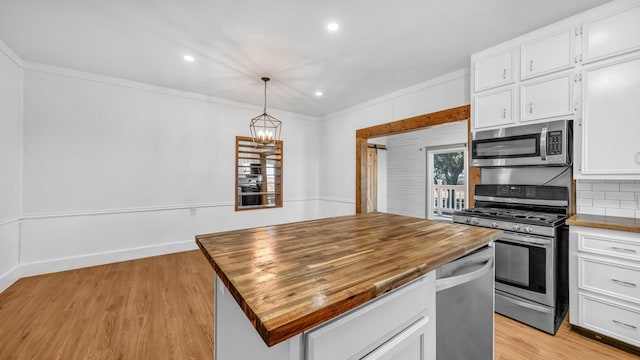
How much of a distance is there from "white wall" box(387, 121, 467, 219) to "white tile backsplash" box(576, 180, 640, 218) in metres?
3.29

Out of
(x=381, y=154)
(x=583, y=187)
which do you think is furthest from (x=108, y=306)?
(x=381, y=154)

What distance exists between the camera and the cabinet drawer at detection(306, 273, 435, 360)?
729mm

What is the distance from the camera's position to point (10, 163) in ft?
10.2

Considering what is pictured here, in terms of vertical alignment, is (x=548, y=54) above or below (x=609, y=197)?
above

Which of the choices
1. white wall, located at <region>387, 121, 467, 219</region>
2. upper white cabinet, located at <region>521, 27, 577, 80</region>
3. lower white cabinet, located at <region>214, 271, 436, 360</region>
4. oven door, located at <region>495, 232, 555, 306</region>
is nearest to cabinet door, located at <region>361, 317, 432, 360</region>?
lower white cabinet, located at <region>214, 271, 436, 360</region>

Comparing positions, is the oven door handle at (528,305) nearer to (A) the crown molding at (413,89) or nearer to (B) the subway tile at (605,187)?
(B) the subway tile at (605,187)

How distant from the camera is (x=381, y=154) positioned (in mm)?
6766

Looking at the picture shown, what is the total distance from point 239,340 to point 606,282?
2.74 m

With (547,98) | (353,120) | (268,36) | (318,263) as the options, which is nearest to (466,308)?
(318,263)

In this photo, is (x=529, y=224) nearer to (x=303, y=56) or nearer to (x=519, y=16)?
(x=519, y=16)

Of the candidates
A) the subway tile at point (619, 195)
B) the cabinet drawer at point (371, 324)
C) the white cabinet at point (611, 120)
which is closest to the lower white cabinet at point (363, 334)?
the cabinet drawer at point (371, 324)

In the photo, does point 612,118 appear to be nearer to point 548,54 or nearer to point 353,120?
point 548,54

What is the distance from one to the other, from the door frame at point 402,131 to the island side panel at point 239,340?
311 centimetres

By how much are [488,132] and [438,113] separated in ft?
2.93
